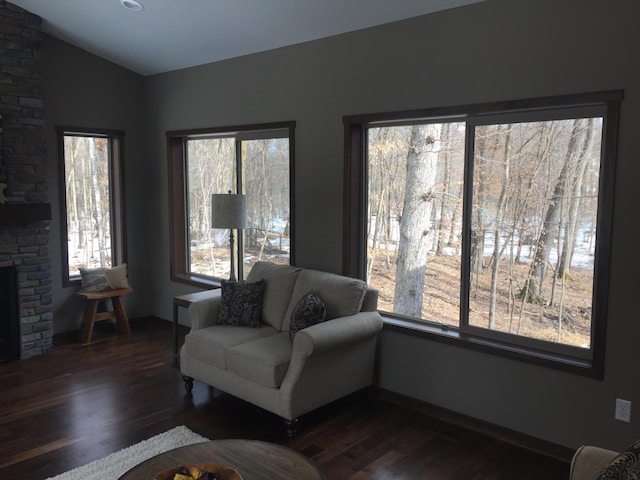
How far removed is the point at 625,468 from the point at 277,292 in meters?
2.94

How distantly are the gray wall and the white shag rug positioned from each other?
1487 mm

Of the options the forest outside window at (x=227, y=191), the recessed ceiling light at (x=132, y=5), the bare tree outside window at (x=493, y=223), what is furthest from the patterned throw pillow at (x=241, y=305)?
the recessed ceiling light at (x=132, y=5)

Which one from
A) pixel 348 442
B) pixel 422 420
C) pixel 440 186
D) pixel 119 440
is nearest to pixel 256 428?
pixel 348 442

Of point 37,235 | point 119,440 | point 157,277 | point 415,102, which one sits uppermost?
point 415,102

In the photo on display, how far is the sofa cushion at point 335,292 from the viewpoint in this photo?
3852 millimetres

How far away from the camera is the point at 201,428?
11.7ft

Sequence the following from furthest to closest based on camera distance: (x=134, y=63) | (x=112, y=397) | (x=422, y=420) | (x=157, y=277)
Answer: (x=157, y=277) → (x=134, y=63) → (x=112, y=397) → (x=422, y=420)

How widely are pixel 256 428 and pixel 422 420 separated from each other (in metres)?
1.11

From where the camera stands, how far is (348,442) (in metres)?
3.39

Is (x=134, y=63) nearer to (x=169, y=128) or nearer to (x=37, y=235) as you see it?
(x=169, y=128)

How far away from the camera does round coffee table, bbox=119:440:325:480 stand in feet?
7.19

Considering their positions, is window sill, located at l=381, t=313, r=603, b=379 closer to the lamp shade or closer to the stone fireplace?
the lamp shade

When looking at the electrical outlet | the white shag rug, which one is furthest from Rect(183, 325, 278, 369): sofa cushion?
the electrical outlet

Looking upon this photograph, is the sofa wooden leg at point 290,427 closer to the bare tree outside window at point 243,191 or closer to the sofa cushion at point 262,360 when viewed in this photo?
the sofa cushion at point 262,360
